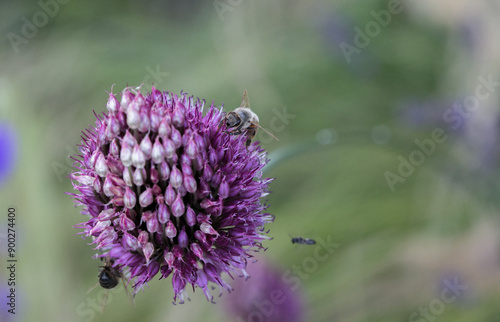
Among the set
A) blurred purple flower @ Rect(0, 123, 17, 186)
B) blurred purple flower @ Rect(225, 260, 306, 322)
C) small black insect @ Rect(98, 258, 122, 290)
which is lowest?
blurred purple flower @ Rect(225, 260, 306, 322)

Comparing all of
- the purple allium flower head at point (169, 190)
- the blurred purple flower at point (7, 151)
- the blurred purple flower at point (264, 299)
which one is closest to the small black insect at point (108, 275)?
the purple allium flower head at point (169, 190)

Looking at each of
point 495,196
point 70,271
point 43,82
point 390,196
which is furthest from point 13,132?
point 495,196

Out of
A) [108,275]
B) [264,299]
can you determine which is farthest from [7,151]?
[264,299]

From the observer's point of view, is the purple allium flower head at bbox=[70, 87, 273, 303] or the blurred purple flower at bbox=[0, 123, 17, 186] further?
the blurred purple flower at bbox=[0, 123, 17, 186]

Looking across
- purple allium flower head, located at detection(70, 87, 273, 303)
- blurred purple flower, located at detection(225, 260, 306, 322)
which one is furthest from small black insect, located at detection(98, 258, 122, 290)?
blurred purple flower, located at detection(225, 260, 306, 322)

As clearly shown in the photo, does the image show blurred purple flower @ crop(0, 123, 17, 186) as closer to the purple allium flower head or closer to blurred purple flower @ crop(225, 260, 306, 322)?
the purple allium flower head

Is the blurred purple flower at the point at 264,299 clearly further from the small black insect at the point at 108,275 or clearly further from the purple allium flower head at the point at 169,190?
the small black insect at the point at 108,275
